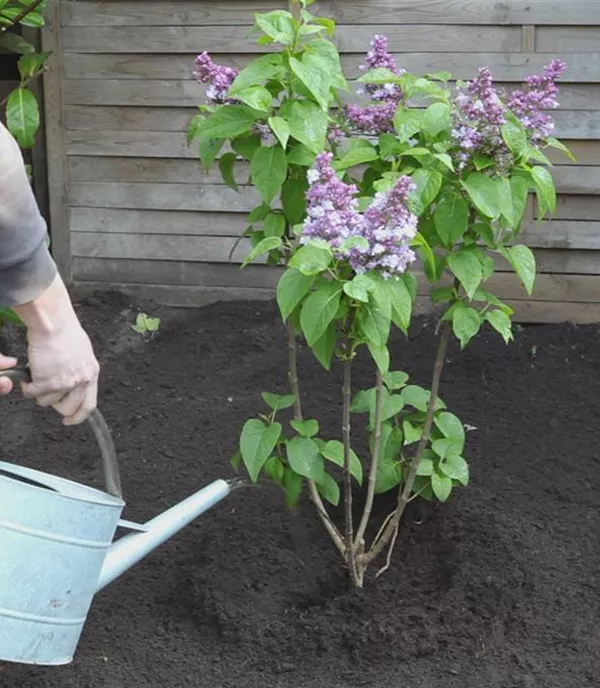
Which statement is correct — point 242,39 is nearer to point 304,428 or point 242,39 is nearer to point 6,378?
point 304,428

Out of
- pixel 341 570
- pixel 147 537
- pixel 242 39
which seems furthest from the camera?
pixel 242 39

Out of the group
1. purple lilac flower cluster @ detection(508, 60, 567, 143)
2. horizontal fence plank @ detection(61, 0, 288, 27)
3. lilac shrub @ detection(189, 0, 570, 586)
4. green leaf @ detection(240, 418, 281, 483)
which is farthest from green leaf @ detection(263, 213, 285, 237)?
horizontal fence plank @ detection(61, 0, 288, 27)

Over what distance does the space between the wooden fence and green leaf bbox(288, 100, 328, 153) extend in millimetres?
2123

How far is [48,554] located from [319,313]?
692mm

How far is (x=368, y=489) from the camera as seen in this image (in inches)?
107

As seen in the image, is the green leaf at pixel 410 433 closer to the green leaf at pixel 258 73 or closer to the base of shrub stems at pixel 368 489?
the base of shrub stems at pixel 368 489

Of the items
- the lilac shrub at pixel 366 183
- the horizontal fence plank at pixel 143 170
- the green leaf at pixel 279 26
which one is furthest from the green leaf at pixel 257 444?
the horizontal fence plank at pixel 143 170

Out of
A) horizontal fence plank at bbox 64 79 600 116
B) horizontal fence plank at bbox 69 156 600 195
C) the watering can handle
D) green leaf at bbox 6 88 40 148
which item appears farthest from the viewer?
horizontal fence plank at bbox 69 156 600 195

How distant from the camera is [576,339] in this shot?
4.42m

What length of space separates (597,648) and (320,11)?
9.10ft

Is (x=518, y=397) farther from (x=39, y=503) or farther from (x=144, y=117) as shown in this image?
(x=39, y=503)

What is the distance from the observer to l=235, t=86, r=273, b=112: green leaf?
85.6 inches

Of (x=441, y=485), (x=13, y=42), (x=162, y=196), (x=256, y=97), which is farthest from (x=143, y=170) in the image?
(x=256, y=97)

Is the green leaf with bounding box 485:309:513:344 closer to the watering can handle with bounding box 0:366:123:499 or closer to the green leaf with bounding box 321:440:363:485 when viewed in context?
the green leaf with bounding box 321:440:363:485
